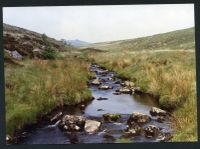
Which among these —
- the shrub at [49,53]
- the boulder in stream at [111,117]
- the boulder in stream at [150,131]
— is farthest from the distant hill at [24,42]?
the boulder in stream at [150,131]

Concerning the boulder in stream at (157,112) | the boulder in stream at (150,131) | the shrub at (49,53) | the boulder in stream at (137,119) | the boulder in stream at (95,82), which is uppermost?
the shrub at (49,53)

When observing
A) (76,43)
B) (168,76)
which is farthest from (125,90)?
(76,43)

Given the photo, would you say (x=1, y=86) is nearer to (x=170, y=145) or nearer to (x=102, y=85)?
(x=102, y=85)

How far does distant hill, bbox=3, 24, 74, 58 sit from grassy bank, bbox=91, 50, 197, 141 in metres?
0.71

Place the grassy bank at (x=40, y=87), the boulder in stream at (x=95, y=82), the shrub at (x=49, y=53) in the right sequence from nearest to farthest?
the grassy bank at (x=40, y=87)
the shrub at (x=49, y=53)
the boulder in stream at (x=95, y=82)

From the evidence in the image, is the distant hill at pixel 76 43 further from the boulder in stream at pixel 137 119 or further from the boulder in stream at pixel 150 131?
the boulder in stream at pixel 150 131

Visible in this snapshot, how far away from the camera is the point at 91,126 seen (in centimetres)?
783

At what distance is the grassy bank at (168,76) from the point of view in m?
7.85

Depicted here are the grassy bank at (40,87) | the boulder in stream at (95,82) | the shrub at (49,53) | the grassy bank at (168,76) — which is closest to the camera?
the grassy bank at (40,87)

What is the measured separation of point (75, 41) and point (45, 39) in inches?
19.6

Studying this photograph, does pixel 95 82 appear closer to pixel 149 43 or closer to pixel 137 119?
pixel 137 119

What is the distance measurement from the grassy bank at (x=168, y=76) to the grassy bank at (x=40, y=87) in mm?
492

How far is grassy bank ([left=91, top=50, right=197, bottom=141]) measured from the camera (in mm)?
7852

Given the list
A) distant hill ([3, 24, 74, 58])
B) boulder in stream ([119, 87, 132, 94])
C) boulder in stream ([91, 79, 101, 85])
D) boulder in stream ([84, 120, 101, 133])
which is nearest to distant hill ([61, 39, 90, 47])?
distant hill ([3, 24, 74, 58])
